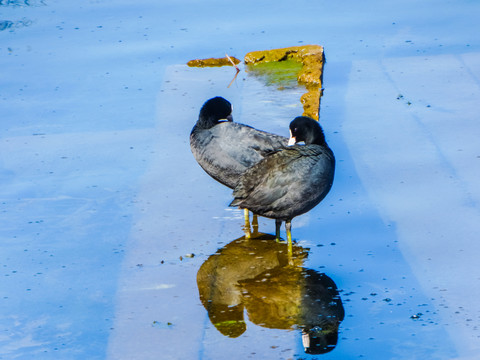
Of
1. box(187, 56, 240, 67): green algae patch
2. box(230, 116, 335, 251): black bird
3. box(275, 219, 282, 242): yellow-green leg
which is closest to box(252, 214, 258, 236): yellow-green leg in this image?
box(275, 219, 282, 242): yellow-green leg

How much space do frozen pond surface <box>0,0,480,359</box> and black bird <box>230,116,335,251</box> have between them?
37 centimetres

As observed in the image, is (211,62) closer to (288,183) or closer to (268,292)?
(288,183)

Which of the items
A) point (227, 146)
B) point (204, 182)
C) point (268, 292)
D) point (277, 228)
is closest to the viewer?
point (268, 292)

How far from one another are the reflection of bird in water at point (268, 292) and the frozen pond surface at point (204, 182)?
55 mm

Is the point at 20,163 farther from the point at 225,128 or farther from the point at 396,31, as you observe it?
the point at 396,31

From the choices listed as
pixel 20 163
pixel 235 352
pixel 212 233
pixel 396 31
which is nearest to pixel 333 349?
pixel 235 352

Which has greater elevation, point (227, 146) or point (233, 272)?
point (227, 146)

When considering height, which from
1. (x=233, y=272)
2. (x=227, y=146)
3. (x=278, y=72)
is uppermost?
(x=227, y=146)

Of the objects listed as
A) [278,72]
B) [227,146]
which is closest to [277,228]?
[227,146]

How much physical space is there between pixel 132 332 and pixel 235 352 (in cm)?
64

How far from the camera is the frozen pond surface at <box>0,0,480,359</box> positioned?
14.9 feet

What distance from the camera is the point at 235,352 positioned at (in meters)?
4.29

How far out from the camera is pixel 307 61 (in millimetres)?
8742

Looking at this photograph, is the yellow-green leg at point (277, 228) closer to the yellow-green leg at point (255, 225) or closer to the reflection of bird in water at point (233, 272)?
the reflection of bird in water at point (233, 272)
